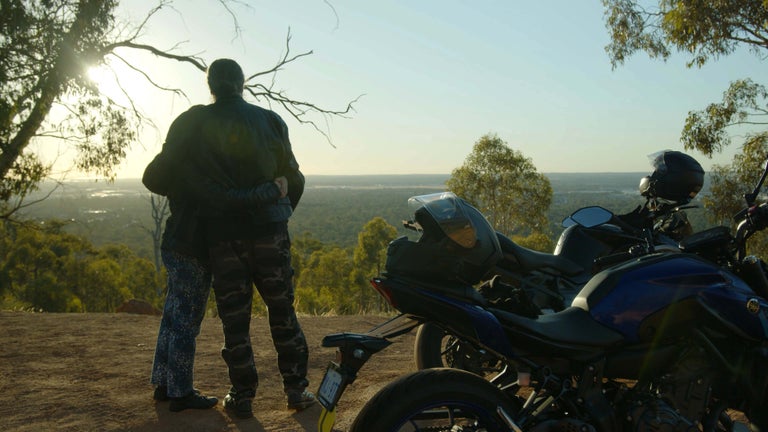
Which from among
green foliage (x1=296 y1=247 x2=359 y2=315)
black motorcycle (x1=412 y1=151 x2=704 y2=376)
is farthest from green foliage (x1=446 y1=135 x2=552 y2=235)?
black motorcycle (x1=412 y1=151 x2=704 y2=376)

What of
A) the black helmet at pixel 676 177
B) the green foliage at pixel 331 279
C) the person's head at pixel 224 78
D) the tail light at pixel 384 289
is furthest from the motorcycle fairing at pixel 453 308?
Answer: the green foliage at pixel 331 279

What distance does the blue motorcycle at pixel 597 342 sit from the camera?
93.9 inches

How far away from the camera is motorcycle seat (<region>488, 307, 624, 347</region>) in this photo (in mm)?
2465

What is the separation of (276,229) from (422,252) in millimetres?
1498

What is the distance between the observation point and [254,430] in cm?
364

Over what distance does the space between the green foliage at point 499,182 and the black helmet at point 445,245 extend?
25.1 m

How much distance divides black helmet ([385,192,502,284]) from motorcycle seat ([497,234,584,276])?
1341mm

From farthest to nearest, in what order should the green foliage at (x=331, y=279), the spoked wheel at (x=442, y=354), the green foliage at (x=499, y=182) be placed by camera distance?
the green foliage at (x=331, y=279) → the green foliage at (x=499, y=182) → the spoked wheel at (x=442, y=354)

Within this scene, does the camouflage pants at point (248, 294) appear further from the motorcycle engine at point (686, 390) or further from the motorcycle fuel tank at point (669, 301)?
the motorcycle engine at point (686, 390)

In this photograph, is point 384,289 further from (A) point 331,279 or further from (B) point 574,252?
(A) point 331,279

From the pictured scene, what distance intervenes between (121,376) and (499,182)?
24850 millimetres

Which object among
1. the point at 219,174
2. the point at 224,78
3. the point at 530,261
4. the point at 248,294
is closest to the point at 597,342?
the point at 530,261

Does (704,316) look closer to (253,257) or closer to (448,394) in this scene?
(448,394)

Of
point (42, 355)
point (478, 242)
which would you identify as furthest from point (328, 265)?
point (478, 242)
